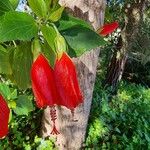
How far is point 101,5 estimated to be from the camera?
2541 mm

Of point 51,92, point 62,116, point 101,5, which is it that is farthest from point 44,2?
point 62,116

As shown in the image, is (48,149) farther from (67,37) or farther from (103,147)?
(67,37)

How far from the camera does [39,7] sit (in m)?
0.79

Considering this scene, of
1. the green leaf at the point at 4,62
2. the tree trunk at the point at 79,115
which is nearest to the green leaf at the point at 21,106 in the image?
the tree trunk at the point at 79,115

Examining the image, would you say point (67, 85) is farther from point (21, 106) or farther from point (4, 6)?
point (21, 106)

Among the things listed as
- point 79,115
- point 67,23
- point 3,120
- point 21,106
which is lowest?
point 79,115

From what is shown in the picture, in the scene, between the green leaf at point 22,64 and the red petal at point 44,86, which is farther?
the green leaf at point 22,64

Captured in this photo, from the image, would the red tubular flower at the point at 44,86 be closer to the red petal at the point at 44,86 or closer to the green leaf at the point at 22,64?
the red petal at the point at 44,86

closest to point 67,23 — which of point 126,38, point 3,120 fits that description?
point 3,120

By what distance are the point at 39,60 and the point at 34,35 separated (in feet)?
0.30

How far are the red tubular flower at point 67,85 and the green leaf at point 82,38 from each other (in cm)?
16

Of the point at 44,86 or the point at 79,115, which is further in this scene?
the point at 79,115

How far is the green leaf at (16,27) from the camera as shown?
773mm

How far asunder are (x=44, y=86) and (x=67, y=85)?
37 mm
